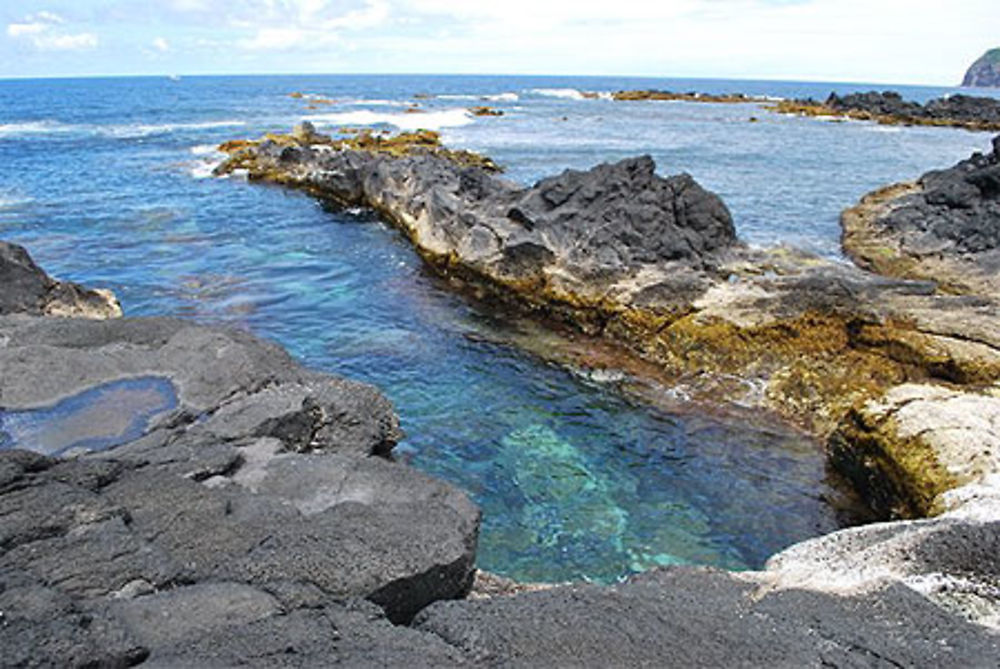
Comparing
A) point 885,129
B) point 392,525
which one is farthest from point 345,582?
point 885,129

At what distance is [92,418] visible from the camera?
978 centimetres

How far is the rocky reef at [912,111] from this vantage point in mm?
92375

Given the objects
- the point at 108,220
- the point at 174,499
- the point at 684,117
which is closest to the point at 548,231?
the point at 174,499

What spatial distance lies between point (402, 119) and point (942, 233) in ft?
226

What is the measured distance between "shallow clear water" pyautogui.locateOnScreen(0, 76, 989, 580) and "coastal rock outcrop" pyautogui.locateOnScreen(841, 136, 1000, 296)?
169cm

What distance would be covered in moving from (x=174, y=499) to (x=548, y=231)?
1554 cm

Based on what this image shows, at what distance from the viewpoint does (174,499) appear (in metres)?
7.18

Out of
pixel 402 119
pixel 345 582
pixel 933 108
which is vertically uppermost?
pixel 933 108

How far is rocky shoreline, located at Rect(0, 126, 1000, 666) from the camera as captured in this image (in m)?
5.35

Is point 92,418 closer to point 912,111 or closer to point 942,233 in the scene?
point 942,233

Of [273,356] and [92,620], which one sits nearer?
[92,620]

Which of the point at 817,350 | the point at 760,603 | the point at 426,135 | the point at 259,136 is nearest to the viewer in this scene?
the point at 760,603

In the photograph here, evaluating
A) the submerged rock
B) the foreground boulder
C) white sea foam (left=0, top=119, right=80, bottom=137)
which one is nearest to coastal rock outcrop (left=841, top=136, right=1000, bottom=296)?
the submerged rock

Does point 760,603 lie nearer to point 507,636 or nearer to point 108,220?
point 507,636
